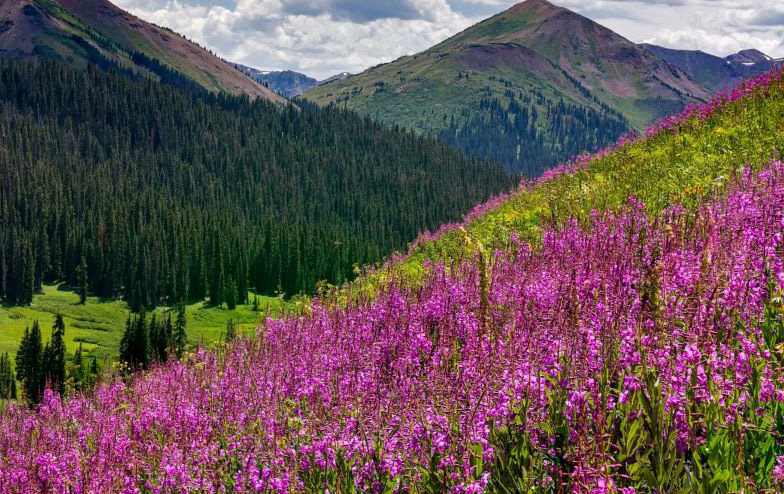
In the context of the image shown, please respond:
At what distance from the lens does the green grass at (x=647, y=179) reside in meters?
14.1

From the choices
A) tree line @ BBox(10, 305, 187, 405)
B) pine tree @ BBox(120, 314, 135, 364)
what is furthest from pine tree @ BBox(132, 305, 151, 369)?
pine tree @ BBox(120, 314, 135, 364)

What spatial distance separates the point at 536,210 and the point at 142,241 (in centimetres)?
14039

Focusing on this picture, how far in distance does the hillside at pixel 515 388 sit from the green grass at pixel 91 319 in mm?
94456

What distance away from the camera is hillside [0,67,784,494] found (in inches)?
189

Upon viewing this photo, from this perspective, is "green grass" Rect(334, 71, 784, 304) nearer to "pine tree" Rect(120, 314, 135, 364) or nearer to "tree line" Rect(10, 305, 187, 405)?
"tree line" Rect(10, 305, 187, 405)

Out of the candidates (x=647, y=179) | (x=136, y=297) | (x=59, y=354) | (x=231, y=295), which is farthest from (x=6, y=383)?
(x=136, y=297)

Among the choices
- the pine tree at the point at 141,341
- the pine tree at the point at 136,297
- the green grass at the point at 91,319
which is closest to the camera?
the pine tree at the point at 141,341

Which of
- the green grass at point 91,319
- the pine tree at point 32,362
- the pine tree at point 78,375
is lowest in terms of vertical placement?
the green grass at point 91,319

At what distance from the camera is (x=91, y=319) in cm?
12488

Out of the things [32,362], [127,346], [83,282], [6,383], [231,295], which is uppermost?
[6,383]

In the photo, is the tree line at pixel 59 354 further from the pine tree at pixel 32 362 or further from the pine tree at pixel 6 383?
the pine tree at pixel 6 383

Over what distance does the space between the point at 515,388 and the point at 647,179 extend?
41.7 ft

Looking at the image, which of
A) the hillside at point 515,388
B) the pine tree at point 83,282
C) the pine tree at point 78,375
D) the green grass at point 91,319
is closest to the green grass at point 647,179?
the hillside at point 515,388

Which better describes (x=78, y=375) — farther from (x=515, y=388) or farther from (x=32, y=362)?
(x=515, y=388)
